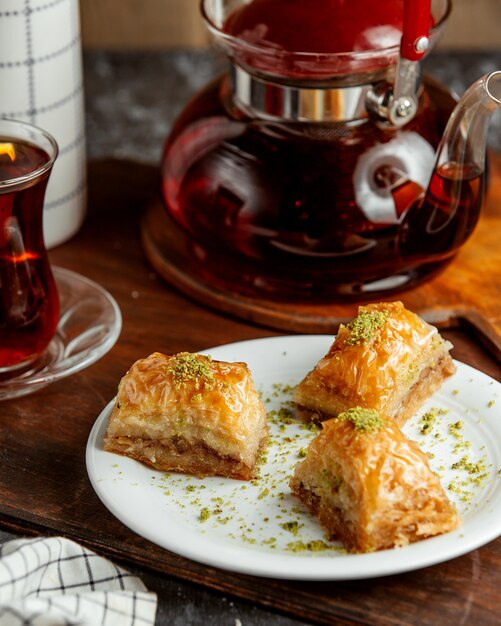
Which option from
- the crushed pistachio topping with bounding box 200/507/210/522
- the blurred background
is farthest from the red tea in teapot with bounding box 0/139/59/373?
the blurred background

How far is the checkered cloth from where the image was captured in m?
1.12

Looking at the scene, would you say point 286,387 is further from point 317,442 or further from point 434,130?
point 434,130

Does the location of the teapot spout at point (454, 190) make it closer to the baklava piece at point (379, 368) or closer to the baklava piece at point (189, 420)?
the baklava piece at point (379, 368)

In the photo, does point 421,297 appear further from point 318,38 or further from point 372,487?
point 372,487

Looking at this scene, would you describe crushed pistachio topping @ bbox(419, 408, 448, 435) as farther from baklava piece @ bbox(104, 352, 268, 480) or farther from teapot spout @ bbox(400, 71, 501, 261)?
teapot spout @ bbox(400, 71, 501, 261)

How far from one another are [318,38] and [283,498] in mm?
704

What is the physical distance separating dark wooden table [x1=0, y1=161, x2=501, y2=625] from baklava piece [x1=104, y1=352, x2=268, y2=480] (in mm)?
103

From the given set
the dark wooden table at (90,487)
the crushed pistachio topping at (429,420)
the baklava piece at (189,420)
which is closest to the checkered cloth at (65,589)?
the dark wooden table at (90,487)

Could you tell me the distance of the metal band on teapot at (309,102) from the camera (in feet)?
5.26

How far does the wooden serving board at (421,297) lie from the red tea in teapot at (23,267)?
0.97 feet

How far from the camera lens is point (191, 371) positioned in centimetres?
136

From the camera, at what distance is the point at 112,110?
289cm

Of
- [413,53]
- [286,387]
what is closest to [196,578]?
[286,387]

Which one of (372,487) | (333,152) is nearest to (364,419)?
(372,487)
